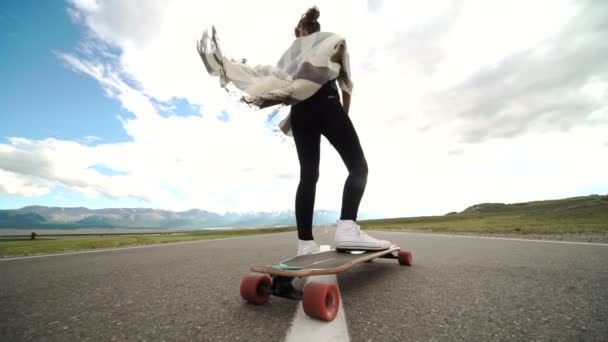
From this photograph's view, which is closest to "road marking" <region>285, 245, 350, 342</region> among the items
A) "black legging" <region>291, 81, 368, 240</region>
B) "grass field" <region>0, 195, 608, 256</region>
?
"black legging" <region>291, 81, 368, 240</region>

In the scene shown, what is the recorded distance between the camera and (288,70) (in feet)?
9.64

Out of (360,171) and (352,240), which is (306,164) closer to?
(360,171)

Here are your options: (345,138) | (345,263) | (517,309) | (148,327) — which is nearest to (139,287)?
(148,327)

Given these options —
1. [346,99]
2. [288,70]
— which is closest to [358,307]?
[288,70]

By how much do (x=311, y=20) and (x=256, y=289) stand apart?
9.47ft

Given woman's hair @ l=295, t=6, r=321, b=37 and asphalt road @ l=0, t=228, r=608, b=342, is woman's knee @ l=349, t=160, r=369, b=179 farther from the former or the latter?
woman's hair @ l=295, t=6, r=321, b=37

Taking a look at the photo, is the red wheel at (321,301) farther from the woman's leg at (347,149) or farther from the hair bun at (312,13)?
the hair bun at (312,13)

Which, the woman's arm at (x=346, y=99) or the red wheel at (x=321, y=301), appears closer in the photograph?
the red wheel at (x=321, y=301)

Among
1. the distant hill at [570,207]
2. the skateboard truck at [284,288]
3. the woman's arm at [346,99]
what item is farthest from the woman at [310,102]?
the distant hill at [570,207]

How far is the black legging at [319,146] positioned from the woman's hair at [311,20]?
0.78 m

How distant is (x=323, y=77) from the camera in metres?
2.76

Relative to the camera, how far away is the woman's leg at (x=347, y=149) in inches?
111

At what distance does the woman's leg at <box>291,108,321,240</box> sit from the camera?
2.80 metres

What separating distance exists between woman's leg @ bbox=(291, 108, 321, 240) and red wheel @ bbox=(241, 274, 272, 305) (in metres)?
0.91
